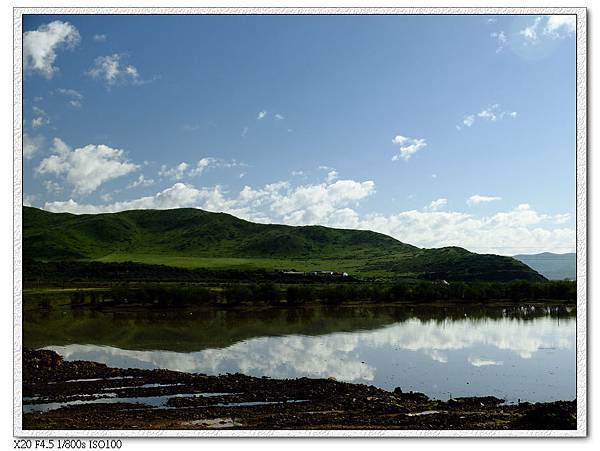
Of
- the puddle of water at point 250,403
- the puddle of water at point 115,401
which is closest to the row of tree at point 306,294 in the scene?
the puddle of water at point 115,401

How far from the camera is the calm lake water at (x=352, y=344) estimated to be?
8.66m

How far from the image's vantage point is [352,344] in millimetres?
12375

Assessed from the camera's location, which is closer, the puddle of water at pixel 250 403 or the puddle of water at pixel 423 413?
the puddle of water at pixel 423 413

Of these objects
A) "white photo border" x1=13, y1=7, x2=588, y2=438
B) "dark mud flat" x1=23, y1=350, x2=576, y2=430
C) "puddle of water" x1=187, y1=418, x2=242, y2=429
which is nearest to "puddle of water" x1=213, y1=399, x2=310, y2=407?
"dark mud flat" x1=23, y1=350, x2=576, y2=430

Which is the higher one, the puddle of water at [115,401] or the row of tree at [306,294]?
the puddle of water at [115,401]

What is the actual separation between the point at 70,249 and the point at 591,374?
135 feet

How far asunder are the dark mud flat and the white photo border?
0.25 meters

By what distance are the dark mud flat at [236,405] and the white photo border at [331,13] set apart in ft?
0.84

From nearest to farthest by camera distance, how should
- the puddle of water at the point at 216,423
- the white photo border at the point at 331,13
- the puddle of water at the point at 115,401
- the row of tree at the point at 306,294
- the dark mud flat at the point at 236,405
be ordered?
the white photo border at the point at 331,13
the dark mud flat at the point at 236,405
the puddle of water at the point at 216,423
the puddle of water at the point at 115,401
the row of tree at the point at 306,294

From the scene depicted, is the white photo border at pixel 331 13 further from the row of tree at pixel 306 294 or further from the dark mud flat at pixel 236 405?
the row of tree at pixel 306 294

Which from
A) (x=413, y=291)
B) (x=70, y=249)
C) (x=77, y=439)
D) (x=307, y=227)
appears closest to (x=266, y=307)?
(x=413, y=291)

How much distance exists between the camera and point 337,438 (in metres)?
4.92

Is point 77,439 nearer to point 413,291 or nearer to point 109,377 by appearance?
point 109,377

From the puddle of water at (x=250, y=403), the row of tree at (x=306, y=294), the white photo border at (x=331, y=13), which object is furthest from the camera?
the row of tree at (x=306, y=294)
